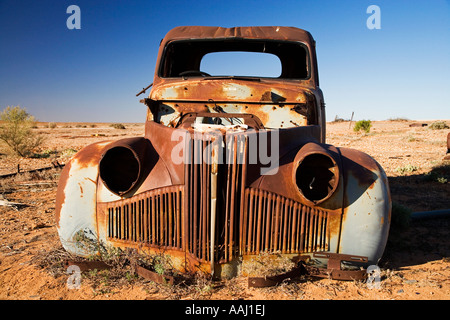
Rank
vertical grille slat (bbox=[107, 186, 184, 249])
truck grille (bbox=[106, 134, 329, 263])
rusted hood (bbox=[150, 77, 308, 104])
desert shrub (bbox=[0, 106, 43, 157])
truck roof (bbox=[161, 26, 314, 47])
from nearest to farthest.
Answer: truck grille (bbox=[106, 134, 329, 263]), vertical grille slat (bbox=[107, 186, 184, 249]), rusted hood (bbox=[150, 77, 308, 104]), truck roof (bbox=[161, 26, 314, 47]), desert shrub (bbox=[0, 106, 43, 157])

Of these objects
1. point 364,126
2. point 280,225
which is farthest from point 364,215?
point 364,126

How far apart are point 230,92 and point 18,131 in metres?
11.9

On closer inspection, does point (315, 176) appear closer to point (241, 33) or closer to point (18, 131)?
point (241, 33)

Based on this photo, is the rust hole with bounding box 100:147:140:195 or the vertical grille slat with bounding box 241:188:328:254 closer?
the vertical grille slat with bounding box 241:188:328:254

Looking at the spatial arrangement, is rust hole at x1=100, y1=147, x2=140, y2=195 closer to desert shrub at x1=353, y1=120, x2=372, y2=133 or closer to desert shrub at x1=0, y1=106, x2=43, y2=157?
desert shrub at x1=0, y1=106, x2=43, y2=157

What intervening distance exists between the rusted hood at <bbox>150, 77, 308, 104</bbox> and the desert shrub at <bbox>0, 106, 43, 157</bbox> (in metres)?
10.8

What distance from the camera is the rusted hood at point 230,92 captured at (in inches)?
125

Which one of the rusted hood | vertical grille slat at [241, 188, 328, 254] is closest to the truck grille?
vertical grille slat at [241, 188, 328, 254]

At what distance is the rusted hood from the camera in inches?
125

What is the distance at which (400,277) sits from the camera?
94.7 inches

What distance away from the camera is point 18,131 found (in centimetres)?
1211
